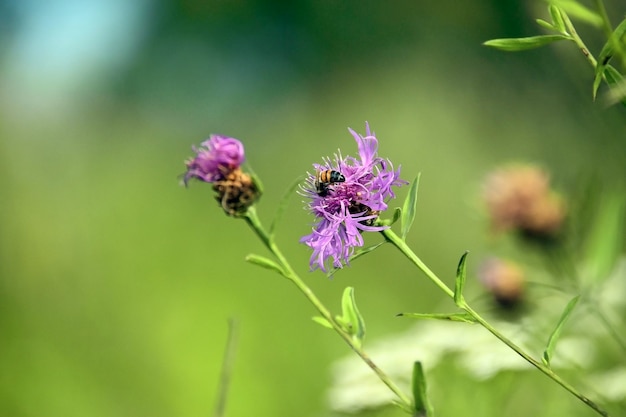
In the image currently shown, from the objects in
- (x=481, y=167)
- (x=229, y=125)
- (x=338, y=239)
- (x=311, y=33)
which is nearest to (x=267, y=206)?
(x=481, y=167)

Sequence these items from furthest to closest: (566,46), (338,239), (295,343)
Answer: (295,343), (566,46), (338,239)

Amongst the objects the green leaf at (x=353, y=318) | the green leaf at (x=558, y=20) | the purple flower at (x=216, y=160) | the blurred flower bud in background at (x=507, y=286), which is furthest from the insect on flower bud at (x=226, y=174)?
the blurred flower bud in background at (x=507, y=286)

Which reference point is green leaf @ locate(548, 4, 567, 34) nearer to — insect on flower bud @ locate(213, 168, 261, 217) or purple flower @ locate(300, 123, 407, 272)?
purple flower @ locate(300, 123, 407, 272)

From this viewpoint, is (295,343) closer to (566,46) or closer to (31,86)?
(566,46)

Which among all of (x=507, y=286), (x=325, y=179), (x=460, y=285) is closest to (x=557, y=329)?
(x=460, y=285)

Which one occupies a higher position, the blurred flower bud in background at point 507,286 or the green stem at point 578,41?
the green stem at point 578,41

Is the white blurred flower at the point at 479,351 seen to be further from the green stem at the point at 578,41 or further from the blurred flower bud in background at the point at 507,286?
the green stem at the point at 578,41
